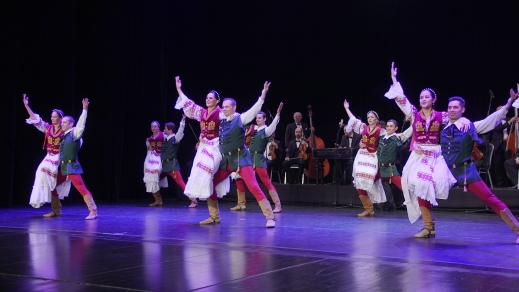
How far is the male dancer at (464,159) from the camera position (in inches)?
206

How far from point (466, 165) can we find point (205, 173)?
2570 mm

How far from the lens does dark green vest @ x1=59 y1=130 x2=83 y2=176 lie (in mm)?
7457

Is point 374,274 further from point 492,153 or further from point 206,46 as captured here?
point 206,46

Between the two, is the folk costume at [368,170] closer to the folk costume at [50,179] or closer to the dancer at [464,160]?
the dancer at [464,160]

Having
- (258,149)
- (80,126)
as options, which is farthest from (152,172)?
(80,126)

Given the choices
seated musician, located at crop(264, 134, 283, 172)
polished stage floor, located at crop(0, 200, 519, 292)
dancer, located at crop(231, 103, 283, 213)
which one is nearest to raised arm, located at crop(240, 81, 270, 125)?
polished stage floor, located at crop(0, 200, 519, 292)

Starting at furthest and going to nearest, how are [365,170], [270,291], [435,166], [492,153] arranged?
[492,153] < [365,170] < [435,166] < [270,291]

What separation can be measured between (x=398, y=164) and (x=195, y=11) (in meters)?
4.79

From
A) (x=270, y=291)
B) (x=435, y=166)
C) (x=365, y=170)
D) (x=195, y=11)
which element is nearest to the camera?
(x=270, y=291)

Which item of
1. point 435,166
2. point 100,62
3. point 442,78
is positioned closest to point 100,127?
point 100,62

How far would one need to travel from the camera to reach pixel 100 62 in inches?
412

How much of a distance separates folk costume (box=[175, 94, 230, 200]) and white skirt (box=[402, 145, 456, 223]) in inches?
77.0

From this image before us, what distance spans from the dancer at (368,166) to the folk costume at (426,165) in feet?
6.86

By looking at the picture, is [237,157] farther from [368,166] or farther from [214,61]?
[214,61]
